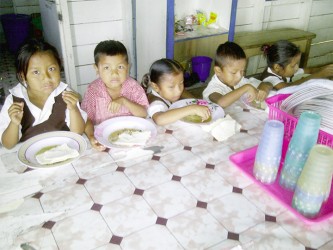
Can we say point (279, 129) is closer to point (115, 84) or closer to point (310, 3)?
point (115, 84)

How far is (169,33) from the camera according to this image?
310 cm

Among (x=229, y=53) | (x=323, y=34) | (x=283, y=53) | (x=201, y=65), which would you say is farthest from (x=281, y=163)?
(x=323, y=34)

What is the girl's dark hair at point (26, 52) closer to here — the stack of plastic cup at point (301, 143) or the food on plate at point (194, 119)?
the food on plate at point (194, 119)

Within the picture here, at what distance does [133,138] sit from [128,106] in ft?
1.23

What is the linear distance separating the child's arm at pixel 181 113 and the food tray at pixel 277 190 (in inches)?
11.3

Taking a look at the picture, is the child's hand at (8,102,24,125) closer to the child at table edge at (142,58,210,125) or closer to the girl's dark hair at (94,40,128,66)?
the girl's dark hair at (94,40,128,66)

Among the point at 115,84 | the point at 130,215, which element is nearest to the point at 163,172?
the point at 130,215

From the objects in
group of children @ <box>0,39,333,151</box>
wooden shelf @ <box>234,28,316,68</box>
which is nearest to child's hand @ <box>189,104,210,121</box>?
group of children @ <box>0,39,333,151</box>

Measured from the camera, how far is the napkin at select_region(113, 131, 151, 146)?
131cm

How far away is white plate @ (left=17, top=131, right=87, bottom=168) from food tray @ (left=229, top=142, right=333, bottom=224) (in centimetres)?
59

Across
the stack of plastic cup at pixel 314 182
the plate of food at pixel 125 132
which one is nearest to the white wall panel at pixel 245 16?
the plate of food at pixel 125 132

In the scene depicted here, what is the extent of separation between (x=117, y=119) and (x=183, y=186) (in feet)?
→ 1.61

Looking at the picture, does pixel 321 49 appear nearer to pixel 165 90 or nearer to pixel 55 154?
pixel 165 90

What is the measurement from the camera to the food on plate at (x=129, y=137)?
1.31 meters
